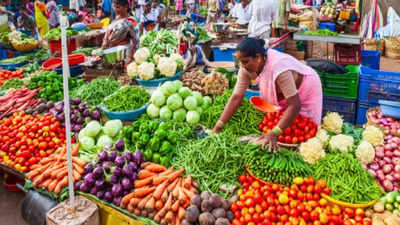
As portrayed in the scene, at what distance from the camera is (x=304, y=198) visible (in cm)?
256

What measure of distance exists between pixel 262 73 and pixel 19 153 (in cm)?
296

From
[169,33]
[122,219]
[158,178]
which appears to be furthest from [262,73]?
[169,33]

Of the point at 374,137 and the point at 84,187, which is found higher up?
the point at 374,137

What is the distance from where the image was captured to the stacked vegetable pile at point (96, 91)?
465 centimetres

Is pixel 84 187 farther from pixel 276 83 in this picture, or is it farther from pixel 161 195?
pixel 276 83

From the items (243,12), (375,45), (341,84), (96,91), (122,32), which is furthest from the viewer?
(375,45)

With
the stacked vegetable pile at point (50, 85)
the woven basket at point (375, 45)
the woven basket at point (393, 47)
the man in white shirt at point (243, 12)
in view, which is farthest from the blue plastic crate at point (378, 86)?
the woven basket at point (375, 45)

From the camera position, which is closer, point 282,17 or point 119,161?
point 119,161

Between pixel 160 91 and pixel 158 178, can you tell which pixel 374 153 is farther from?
pixel 160 91

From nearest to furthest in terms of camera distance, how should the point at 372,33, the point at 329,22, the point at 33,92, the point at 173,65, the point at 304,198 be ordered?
the point at 304,198
the point at 173,65
the point at 33,92
the point at 372,33
the point at 329,22

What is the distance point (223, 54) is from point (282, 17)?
3217 millimetres

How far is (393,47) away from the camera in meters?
9.47

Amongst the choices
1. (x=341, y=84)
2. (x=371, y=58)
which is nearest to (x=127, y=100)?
(x=341, y=84)

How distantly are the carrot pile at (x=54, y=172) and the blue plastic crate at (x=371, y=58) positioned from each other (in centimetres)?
589
